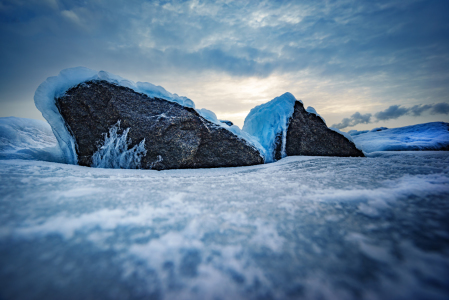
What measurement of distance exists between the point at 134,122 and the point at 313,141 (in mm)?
3588

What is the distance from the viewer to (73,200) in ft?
3.05

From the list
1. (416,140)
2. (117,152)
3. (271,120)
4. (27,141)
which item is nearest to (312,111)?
(271,120)

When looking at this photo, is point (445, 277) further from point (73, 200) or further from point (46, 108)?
point (46, 108)

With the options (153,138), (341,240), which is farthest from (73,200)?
(153,138)

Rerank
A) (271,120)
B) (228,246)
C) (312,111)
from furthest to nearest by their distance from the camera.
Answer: (271,120), (312,111), (228,246)

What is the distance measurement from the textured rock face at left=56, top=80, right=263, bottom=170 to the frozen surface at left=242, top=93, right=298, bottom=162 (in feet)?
5.84

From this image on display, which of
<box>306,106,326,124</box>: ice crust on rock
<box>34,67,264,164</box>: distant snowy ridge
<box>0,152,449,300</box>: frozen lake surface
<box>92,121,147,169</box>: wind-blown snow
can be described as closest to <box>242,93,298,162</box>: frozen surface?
<box>306,106,326,124</box>: ice crust on rock

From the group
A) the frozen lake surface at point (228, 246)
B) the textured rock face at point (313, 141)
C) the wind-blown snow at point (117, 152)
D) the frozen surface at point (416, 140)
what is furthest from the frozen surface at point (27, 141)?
the frozen surface at point (416, 140)

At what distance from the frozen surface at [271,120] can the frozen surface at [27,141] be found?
4003 mm

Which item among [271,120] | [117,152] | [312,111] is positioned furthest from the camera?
[271,120]

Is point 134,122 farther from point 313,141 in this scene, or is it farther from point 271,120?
point 313,141

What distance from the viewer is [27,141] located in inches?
146

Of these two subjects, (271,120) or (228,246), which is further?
(271,120)

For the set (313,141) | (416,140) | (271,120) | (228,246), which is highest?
(271,120)
